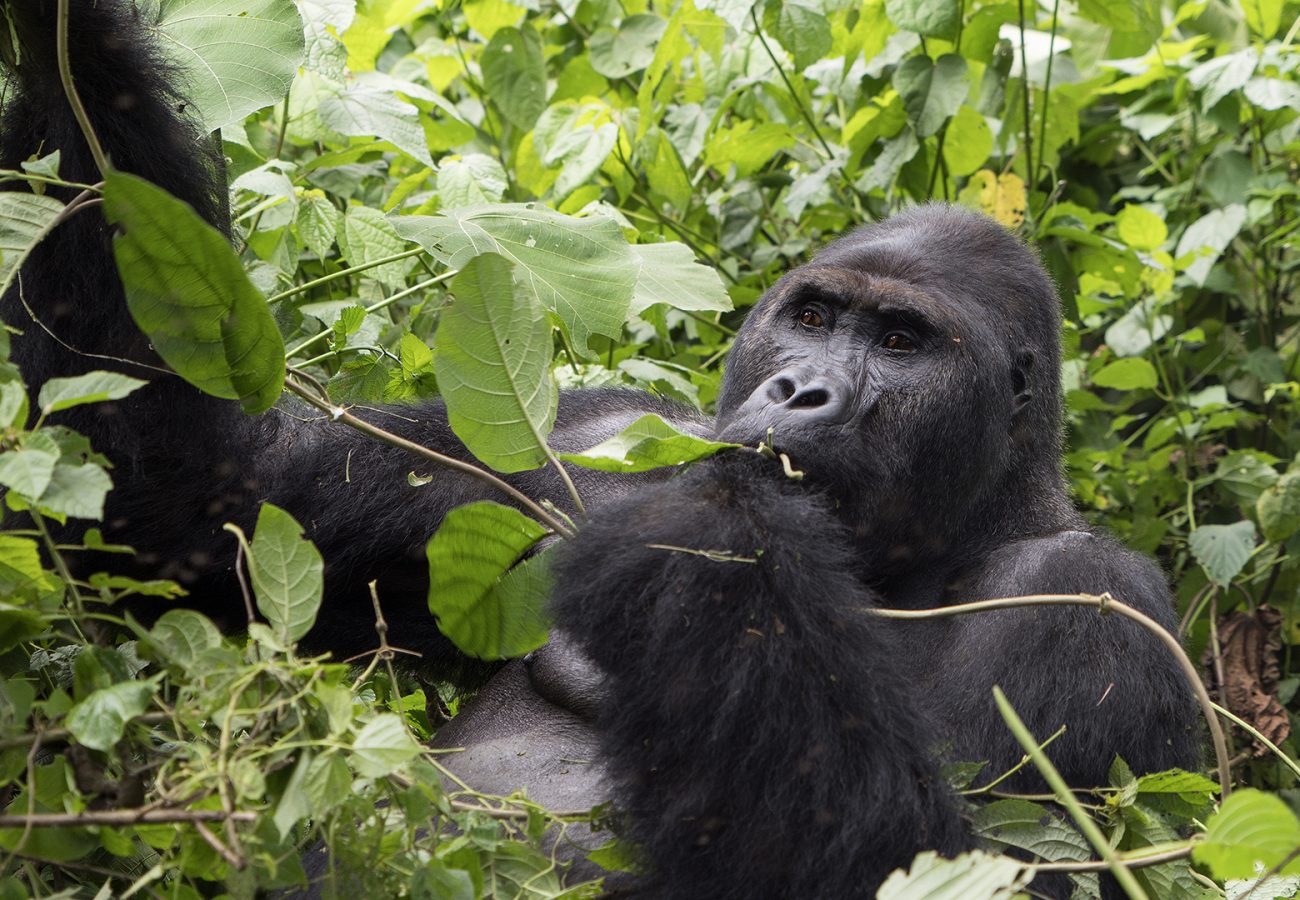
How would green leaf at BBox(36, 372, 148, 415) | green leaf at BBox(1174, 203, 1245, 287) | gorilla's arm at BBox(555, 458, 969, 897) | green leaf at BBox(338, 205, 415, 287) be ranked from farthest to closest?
green leaf at BBox(1174, 203, 1245, 287), green leaf at BBox(338, 205, 415, 287), gorilla's arm at BBox(555, 458, 969, 897), green leaf at BBox(36, 372, 148, 415)

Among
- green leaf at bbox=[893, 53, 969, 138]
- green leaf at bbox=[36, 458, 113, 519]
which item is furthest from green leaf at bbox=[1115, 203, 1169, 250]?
green leaf at bbox=[36, 458, 113, 519]

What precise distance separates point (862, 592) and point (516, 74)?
10.4 ft

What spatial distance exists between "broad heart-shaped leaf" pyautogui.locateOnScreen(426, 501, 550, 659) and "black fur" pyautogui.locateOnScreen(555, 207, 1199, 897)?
0.13 meters

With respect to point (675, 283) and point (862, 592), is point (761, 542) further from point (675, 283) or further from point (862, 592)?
point (675, 283)

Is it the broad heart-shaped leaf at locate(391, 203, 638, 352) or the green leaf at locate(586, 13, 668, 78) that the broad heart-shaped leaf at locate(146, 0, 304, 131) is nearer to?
the broad heart-shaped leaf at locate(391, 203, 638, 352)

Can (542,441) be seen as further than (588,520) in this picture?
No

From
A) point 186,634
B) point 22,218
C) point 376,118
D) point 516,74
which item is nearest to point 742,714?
point 186,634

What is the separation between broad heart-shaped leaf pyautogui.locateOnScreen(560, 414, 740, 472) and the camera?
7.99 feet

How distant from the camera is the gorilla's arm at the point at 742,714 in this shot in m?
2.46

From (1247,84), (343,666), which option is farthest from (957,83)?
(343,666)

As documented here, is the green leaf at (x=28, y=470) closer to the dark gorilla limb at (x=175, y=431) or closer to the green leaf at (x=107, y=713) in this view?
the green leaf at (x=107, y=713)

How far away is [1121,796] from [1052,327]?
1449 millimetres

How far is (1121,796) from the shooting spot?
104 inches

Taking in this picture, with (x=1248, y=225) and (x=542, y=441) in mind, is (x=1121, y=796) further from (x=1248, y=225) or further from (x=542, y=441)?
(x=1248, y=225)
